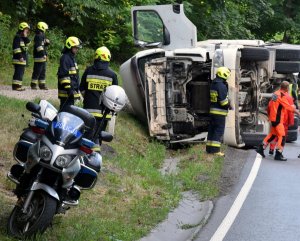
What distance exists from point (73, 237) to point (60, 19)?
748 inches

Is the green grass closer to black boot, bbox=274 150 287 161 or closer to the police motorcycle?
the police motorcycle

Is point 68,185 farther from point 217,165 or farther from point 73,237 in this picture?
point 217,165

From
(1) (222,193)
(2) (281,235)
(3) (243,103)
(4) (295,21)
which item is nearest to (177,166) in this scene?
(1) (222,193)

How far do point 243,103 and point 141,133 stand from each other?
7.51ft

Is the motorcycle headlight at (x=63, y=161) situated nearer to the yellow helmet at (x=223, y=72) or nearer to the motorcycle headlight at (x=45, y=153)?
the motorcycle headlight at (x=45, y=153)

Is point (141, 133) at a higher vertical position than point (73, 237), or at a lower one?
lower

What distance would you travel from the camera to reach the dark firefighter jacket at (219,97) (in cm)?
1274

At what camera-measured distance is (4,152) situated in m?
9.10

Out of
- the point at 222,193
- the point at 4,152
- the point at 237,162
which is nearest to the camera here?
the point at 4,152

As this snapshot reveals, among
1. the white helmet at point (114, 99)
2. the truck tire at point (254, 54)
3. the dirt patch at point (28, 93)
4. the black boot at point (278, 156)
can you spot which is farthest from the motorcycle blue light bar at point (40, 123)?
the truck tire at point (254, 54)

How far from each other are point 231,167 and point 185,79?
308cm

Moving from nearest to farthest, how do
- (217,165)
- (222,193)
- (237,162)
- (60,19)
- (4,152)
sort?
(4,152) → (222,193) → (217,165) → (237,162) → (60,19)

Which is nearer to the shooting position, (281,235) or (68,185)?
(68,185)

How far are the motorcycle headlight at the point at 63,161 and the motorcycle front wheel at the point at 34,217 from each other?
0.32 meters
